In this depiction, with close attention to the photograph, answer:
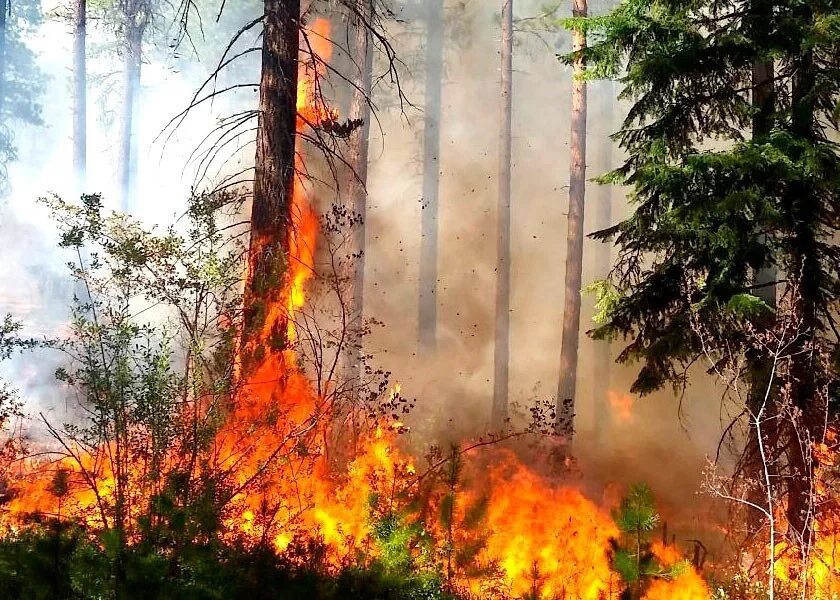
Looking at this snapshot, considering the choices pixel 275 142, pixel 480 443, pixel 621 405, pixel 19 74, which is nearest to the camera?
pixel 275 142

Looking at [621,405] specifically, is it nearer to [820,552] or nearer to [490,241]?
[490,241]

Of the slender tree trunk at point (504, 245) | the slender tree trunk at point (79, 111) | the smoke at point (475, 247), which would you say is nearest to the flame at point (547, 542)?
the slender tree trunk at point (504, 245)

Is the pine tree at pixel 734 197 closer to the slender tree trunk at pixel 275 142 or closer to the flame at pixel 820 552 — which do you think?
the flame at pixel 820 552

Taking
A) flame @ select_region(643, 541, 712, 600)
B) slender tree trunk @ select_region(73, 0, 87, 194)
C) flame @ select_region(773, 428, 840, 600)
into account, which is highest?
slender tree trunk @ select_region(73, 0, 87, 194)

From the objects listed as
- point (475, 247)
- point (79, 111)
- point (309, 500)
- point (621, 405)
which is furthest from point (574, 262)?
point (79, 111)

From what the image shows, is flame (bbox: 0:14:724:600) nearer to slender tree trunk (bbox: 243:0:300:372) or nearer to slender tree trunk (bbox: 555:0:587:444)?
slender tree trunk (bbox: 243:0:300:372)

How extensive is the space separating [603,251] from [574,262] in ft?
22.2

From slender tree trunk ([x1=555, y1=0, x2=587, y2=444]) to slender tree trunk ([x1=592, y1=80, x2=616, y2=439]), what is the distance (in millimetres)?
4927

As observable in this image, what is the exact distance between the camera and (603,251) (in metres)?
19.0

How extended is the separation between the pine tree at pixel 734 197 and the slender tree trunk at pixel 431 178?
12.0m

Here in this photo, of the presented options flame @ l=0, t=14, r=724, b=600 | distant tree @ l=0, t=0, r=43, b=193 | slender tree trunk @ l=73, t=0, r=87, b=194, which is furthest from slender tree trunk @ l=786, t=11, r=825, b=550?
distant tree @ l=0, t=0, r=43, b=193

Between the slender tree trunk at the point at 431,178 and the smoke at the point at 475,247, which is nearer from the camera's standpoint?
the smoke at the point at 475,247

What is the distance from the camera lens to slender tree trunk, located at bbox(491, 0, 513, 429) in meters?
15.1

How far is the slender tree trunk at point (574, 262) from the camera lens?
481 inches
